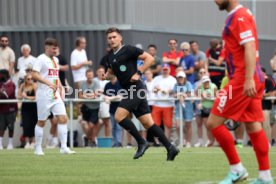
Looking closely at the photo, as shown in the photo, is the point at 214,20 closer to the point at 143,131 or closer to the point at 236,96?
the point at 143,131

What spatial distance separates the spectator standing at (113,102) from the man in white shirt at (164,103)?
876 mm

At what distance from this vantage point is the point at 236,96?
33.2ft

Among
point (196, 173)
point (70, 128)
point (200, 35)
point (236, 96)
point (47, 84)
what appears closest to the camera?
point (236, 96)

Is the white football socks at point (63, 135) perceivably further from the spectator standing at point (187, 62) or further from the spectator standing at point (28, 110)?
the spectator standing at point (187, 62)

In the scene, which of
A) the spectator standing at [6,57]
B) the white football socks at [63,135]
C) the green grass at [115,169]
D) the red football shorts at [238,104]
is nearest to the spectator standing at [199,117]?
the spectator standing at [6,57]

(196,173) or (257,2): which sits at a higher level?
(257,2)

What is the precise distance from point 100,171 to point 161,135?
9.23ft

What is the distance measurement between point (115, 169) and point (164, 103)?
10.1 m

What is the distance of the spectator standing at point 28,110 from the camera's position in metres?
23.0

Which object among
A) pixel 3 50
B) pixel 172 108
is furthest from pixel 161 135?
pixel 3 50

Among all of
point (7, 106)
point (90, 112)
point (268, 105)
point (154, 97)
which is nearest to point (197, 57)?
point (154, 97)

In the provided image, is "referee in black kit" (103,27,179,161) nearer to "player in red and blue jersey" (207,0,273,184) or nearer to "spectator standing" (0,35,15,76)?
"player in red and blue jersey" (207,0,273,184)

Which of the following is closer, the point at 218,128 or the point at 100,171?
the point at 218,128

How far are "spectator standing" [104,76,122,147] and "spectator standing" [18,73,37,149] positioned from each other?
1.72 metres
